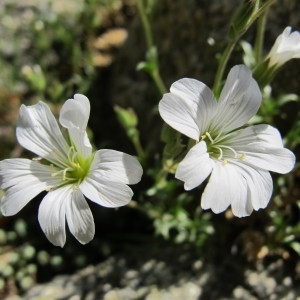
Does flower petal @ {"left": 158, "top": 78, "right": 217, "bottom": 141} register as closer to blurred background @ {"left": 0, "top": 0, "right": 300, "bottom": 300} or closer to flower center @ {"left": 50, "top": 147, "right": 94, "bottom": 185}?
flower center @ {"left": 50, "top": 147, "right": 94, "bottom": 185}

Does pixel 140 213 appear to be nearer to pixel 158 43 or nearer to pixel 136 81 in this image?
pixel 136 81

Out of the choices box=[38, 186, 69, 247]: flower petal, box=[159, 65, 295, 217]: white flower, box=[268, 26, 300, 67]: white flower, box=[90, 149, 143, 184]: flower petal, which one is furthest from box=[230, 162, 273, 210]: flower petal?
box=[38, 186, 69, 247]: flower petal

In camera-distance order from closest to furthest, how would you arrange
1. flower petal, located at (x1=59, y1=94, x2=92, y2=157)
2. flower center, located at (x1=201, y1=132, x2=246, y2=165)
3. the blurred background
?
1. flower petal, located at (x1=59, y1=94, x2=92, y2=157)
2. flower center, located at (x1=201, y1=132, x2=246, y2=165)
3. the blurred background

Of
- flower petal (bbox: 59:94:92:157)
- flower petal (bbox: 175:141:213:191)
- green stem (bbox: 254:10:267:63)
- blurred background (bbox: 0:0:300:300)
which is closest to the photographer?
flower petal (bbox: 175:141:213:191)

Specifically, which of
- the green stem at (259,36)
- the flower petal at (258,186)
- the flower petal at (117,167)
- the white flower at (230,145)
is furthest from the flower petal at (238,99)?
the green stem at (259,36)

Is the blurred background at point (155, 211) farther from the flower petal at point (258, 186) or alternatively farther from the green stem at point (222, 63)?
the flower petal at point (258, 186)

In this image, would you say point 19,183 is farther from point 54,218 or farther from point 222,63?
point 222,63

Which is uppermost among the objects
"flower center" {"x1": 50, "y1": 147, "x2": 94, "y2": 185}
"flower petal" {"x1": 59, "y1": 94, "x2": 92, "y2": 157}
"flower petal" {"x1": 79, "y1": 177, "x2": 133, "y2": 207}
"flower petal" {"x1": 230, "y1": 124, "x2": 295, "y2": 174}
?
"flower petal" {"x1": 59, "y1": 94, "x2": 92, "y2": 157}
